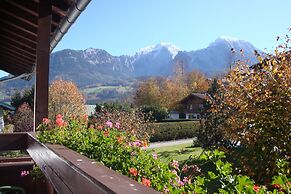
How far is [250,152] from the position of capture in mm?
5227

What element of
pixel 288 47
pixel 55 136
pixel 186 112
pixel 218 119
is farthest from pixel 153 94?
pixel 55 136

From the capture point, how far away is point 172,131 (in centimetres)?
2803

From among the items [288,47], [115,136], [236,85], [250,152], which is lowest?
[250,152]

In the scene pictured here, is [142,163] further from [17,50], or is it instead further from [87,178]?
[17,50]

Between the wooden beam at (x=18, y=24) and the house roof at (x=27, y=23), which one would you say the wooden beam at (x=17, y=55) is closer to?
the house roof at (x=27, y=23)

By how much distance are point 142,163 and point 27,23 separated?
408 cm

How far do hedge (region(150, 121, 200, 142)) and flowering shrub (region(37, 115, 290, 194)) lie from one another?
22.7 meters

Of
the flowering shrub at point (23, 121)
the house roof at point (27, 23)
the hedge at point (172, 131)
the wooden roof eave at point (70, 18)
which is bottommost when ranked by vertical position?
the hedge at point (172, 131)

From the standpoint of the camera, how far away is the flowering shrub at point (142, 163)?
1601 millimetres

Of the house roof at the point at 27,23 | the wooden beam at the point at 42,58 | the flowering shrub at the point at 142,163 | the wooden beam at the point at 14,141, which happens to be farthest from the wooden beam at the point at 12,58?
the flowering shrub at the point at 142,163

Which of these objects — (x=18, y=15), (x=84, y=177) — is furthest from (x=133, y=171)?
(x=18, y=15)

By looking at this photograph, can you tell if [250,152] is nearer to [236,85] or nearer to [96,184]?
[236,85]

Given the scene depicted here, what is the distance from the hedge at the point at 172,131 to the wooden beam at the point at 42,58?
2131cm

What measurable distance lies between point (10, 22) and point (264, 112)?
410cm
